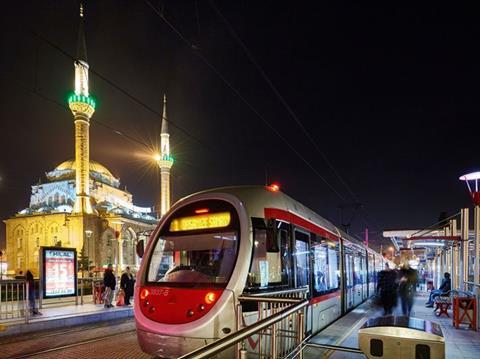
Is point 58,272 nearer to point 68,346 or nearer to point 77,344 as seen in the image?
point 77,344

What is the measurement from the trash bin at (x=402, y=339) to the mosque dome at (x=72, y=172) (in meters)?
84.4

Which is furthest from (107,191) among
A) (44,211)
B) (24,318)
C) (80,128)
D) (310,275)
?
(310,275)

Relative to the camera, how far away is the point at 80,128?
56.4 metres

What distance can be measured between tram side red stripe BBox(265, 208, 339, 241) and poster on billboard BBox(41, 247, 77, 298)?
9247 mm

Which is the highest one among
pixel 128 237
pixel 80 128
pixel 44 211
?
pixel 80 128

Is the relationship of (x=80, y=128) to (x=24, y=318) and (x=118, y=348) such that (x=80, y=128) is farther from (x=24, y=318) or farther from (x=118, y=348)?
(x=118, y=348)

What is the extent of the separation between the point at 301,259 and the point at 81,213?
62741 mm

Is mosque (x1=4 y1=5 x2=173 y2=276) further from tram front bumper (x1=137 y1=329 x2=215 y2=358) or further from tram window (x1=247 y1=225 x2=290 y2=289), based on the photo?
tram front bumper (x1=137 y1=329 x2=215 y2=358)

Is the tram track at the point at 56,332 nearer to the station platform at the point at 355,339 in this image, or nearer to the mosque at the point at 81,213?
the station platform at the point at 355,339

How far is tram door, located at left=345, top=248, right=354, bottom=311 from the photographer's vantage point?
11.9 m

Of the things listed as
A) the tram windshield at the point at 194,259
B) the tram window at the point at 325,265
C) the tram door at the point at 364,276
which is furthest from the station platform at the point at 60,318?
the tram door at the point at 364,276

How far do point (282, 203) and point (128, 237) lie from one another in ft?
242

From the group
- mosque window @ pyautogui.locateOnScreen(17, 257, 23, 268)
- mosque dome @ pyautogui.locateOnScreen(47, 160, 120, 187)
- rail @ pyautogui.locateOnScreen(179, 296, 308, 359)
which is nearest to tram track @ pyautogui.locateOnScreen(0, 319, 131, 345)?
rail @ pyautogui.locateOnScreen(179, 296, 308, 359)

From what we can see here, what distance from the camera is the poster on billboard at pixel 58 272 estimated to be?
43.9 feet
